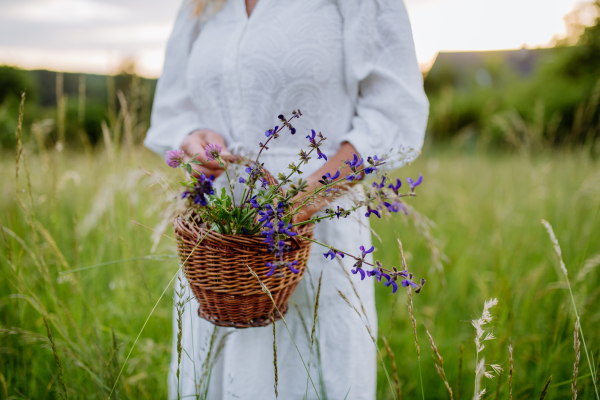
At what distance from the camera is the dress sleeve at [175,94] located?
50.0 inches

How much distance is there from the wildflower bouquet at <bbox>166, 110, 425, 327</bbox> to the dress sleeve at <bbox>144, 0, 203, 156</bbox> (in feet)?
1.94

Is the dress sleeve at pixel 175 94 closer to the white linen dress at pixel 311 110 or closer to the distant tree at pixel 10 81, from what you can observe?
the white linen dress at pixel 311 110

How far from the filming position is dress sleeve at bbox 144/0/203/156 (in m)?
1.27

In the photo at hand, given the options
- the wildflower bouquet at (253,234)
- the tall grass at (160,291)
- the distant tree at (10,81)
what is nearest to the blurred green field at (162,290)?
the tall grass at (160,291)

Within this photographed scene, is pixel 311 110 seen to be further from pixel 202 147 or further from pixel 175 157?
pixel 175 157

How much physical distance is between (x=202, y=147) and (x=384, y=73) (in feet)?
1.94

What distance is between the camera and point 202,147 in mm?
980

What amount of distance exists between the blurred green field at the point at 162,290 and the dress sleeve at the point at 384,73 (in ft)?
1.10

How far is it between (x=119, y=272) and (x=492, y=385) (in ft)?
7.34

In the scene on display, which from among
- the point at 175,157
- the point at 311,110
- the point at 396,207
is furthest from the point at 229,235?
the point at 311,110

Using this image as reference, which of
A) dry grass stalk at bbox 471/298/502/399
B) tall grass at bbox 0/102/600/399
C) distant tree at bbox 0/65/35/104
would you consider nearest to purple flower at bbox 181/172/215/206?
tall grass at bbox 0/102/600/399

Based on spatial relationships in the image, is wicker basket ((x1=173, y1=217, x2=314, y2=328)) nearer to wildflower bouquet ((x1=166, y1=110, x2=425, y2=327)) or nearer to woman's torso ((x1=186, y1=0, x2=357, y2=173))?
wildflower bouquet ((x1=166, y1=110, x2=425, y2=327))

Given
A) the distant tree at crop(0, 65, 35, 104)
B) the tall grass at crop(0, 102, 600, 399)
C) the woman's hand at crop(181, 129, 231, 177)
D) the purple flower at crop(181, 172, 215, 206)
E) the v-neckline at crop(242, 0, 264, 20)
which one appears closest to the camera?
the purple flower at crop(181, 172, 215, 206)

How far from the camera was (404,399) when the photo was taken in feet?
5.52
